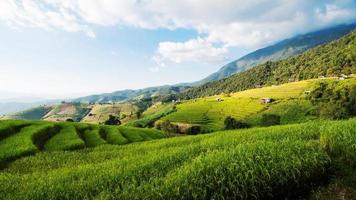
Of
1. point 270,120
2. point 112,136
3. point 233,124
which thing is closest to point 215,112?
point 233,124

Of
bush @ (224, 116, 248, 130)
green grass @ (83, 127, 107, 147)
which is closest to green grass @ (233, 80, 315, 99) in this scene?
bush @ (224, 116, 248, 130)

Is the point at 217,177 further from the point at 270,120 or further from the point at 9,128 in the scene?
the point at 270,120

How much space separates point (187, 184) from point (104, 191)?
3244mm

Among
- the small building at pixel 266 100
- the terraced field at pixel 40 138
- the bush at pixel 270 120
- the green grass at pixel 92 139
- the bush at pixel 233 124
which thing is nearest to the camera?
the terraced field at pixel 40 138

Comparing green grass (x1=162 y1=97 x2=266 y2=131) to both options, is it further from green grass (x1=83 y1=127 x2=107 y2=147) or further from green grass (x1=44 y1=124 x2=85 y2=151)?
green grass (x1=44 y1=124 x2=85 y2=151)

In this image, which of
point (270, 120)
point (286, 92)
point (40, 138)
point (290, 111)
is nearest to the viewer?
point (40, 138)

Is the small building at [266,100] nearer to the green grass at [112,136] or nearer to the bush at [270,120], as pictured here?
the bush at [270,120]

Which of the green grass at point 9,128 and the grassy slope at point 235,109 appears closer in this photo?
the green grass at point 9,128

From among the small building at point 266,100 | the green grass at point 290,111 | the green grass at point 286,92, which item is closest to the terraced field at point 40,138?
the green grass at point 290,111

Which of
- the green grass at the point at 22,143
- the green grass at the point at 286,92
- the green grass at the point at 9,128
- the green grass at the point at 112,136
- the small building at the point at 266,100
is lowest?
the small building at the point at 266,100

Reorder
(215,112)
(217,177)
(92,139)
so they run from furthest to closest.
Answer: (215,112) → (92,139) → (217,177)

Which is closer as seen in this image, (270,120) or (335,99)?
(270,120)

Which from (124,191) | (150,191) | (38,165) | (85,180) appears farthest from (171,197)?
(38,165)

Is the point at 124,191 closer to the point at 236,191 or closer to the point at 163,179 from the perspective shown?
the point at 163,179
